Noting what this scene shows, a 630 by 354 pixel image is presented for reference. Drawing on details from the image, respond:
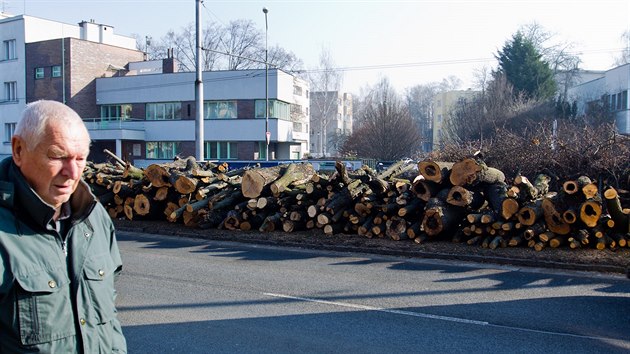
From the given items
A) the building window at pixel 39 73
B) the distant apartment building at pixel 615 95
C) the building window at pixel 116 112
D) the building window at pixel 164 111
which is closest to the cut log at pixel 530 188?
Answer: the distant apartment building at pixel 615 95

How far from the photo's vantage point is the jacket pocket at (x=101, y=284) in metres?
2.83

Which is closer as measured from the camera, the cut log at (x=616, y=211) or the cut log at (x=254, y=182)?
the cut log at (x=616, y=211)

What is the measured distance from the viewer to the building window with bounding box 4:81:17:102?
54.3 m

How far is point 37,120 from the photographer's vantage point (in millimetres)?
2748

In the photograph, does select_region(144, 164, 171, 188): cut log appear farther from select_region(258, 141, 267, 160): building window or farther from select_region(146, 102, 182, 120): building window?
select_region(146, 102, 182, 120): building window

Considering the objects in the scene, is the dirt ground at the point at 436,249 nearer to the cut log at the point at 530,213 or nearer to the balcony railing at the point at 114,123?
the cut log at the point at 530,213

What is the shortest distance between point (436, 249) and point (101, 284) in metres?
9.88

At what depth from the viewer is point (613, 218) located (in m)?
11.2

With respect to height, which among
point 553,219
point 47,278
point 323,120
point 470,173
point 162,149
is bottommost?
point 553,219

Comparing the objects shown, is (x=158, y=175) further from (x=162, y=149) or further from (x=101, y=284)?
(x=162, y=149)

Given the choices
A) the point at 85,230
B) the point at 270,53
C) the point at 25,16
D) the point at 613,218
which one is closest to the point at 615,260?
the point at 613,218

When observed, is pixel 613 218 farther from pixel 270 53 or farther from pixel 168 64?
pixel 270 53

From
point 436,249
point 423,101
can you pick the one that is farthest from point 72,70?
point 423,101

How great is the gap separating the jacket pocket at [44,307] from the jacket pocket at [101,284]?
0.13 meters
